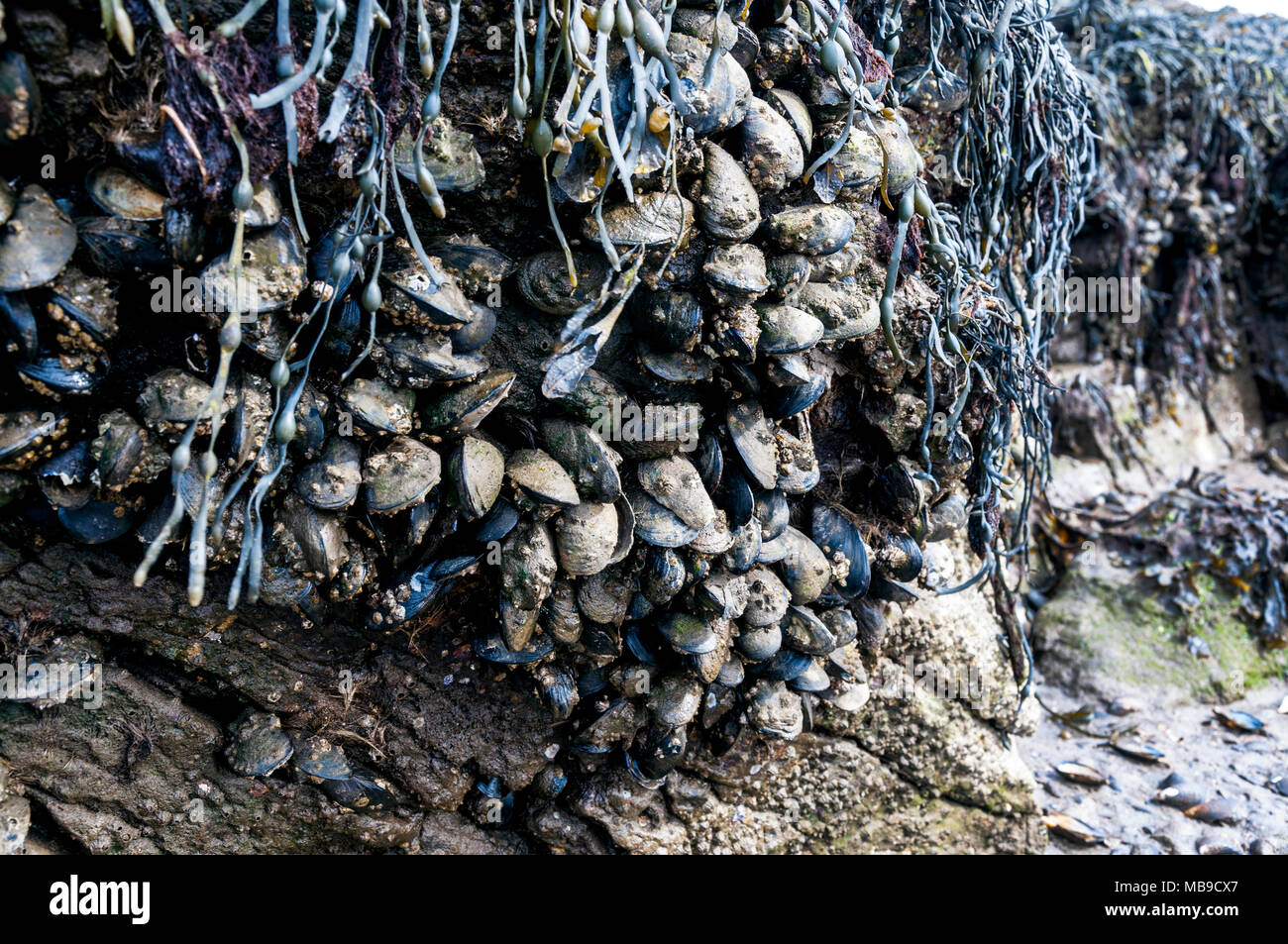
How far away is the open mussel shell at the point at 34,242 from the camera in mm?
1490

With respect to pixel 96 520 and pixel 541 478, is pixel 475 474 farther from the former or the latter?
pixel 96 520

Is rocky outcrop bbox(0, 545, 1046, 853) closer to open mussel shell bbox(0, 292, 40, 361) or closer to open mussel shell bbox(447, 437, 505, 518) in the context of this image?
open mussel shell bbox(447, 437, 505, 518)

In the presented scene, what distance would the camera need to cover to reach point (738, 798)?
2764 millimetres

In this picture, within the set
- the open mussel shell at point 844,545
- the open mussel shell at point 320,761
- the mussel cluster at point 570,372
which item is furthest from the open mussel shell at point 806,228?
the open mussel shell at point 320,761

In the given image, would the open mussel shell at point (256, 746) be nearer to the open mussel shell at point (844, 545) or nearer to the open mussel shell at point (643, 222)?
the open mussel shell at point (643, 222)

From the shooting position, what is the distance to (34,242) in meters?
1.51

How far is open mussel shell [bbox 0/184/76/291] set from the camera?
149 centimetres

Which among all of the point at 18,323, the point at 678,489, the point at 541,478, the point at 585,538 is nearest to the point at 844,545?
the point at 678,489

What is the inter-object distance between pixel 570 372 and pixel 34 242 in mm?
1055

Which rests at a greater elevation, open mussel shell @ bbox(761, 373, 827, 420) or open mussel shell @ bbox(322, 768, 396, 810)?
open mussel shell @ bbox(761, 373, 827, 420)

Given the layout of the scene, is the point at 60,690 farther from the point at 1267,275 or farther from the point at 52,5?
the point at 1267,275

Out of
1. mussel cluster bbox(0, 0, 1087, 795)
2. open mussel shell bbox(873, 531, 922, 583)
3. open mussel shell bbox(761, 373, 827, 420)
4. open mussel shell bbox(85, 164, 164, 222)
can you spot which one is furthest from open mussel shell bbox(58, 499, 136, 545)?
open mussel shell bbox(873, 531, 922, 583)

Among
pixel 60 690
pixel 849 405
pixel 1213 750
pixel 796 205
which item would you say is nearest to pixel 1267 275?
pixel 1213 750

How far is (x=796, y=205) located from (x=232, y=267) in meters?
1.41
